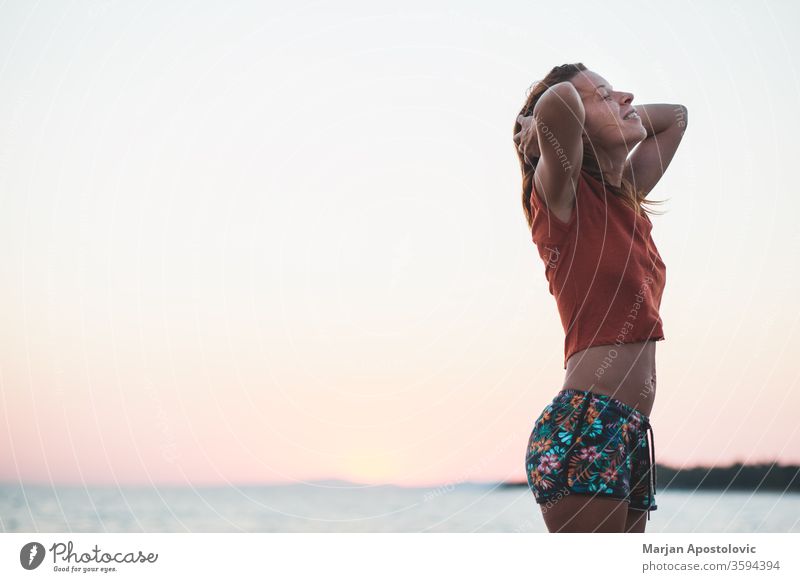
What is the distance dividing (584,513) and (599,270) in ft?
2.31

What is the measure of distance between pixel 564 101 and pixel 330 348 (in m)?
4.14

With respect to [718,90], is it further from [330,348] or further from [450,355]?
[330,348]

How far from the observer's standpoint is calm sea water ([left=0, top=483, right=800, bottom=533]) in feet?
36.1

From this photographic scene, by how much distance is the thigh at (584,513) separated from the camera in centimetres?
237

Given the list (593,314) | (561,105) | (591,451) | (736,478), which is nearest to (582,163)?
(561,105)

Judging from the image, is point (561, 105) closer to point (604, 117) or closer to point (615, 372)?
point (604, 117)

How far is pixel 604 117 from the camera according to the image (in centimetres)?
277

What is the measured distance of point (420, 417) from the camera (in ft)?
27.0

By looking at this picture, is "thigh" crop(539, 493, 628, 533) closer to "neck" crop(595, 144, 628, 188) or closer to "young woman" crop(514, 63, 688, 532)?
"young woman" crop(514, 63, 688, 532)

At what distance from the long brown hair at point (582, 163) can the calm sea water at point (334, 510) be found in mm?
8083

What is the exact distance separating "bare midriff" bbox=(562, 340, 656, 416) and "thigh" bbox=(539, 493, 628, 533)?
0.31 m
